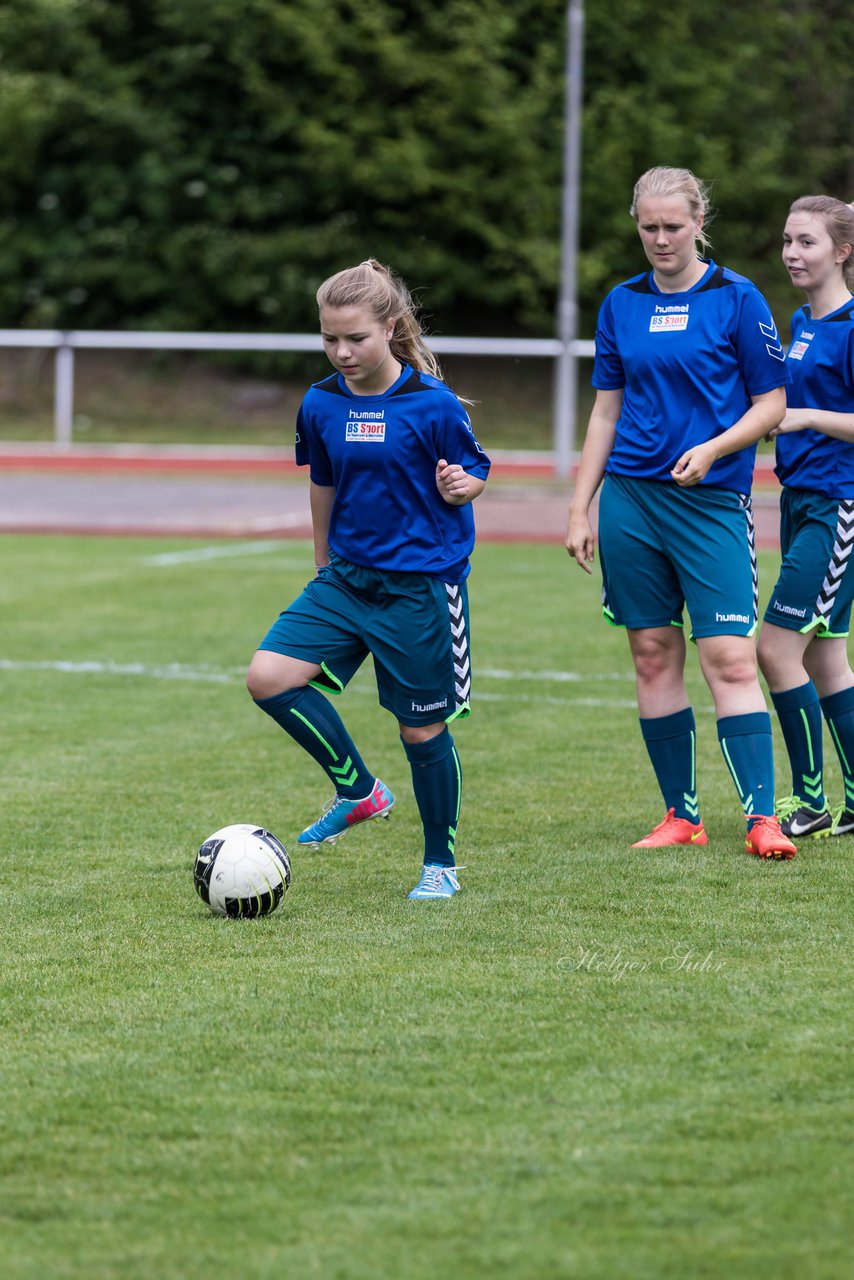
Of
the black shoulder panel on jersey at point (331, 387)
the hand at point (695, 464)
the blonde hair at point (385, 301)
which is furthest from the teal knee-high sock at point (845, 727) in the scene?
the black shoulder panel on jersey at point (331, 387)

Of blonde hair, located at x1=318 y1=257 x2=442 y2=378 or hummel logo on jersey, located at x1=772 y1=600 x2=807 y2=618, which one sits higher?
blonde hair, located at x1=318 y1=257 x2=442 y2=378

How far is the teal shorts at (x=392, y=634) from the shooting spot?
5133 mm

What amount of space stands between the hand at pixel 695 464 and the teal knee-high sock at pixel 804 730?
1.00 metres

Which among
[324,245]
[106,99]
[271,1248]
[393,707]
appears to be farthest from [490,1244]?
[106,99]

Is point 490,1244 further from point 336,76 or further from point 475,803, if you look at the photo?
point 336,76

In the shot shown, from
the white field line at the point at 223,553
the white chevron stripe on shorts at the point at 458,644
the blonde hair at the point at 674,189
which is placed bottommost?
the white field line at the point at 223,553

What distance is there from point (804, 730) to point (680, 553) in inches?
33.3

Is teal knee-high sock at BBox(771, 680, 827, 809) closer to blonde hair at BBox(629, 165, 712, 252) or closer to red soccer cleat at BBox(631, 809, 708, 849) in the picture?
red soccer cleat at BBox(631, 809, 708, 849)

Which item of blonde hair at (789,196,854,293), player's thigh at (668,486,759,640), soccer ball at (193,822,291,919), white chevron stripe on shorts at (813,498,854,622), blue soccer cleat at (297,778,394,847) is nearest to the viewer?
soccer ball at (193,822,291,919)

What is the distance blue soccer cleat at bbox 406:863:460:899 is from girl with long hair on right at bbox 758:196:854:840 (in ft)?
4.29

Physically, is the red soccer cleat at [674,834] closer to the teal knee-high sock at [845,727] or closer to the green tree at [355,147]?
the teal knee-high sock at [845,727]

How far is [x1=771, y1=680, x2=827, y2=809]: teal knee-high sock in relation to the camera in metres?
5.85

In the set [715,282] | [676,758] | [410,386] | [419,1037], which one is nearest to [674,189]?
[715,282]

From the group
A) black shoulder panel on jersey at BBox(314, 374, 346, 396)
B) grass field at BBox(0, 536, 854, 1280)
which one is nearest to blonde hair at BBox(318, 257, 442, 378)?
black shoulder panel on jersey at BBox(314, 374, 346, 396)
